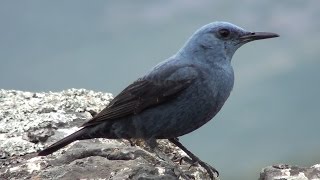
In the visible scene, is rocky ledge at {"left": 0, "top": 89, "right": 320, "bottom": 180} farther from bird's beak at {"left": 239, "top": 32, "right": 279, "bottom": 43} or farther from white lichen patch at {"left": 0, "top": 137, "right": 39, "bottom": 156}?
bird's beak at {"left": 239, "top": 32, "right": 279, "bottom": 43}

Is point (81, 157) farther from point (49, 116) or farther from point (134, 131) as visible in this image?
point (49, 116)

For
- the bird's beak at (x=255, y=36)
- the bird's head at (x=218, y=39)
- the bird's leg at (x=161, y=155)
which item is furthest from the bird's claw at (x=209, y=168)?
the bird's beak at (x=255, y=36)

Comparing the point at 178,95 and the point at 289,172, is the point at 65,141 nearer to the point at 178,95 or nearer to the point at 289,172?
the point at 178,95

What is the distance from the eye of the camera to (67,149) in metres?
7.41

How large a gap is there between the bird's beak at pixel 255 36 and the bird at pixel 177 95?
0.04 meters

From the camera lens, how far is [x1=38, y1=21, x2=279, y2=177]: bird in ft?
23.2

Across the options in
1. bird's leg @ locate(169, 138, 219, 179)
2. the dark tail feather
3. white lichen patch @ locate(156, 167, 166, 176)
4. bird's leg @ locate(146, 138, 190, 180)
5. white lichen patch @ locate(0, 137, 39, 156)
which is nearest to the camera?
Result: white lichen patch @ locate(156, 167, 166, 176)

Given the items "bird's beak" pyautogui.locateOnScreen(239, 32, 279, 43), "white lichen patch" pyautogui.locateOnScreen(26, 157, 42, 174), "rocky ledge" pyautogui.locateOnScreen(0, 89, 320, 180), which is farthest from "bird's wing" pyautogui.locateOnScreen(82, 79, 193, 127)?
"bird's beak" pyautogui.locateOnScreen(239, 32, 279, 43)

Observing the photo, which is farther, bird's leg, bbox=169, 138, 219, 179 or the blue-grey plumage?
bird's leg, bbox=169, 138, 219, 179

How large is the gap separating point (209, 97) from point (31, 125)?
1941mm

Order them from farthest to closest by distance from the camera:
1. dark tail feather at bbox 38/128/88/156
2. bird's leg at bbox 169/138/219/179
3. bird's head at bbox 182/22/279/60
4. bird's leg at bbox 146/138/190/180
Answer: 1. bird's leg at bbox 169/138/219/179
2. bird's head at bbox 182/22/279/60
3. dark tail feather at bbox 38/128/88/156
4. bird's leg at bbox 146/138/190/180

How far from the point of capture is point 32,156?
24.3 feet

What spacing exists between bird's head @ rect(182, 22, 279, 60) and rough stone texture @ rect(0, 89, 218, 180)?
104 centimetres

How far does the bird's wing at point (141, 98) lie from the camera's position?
7129mm
